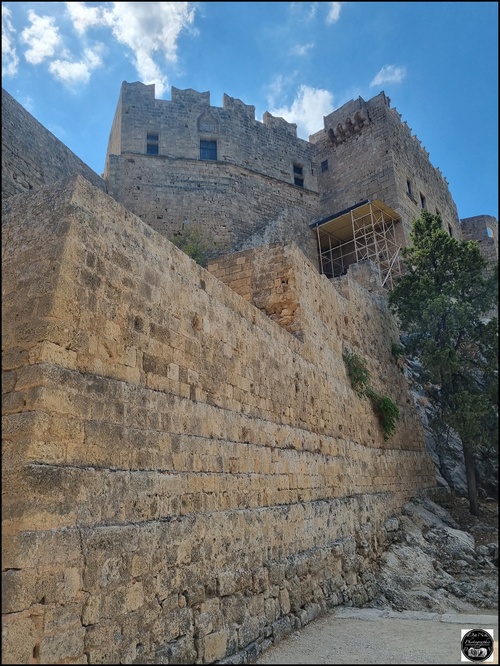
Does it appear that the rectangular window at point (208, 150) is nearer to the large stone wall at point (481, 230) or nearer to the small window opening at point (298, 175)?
the small window opening at point (298, 175)

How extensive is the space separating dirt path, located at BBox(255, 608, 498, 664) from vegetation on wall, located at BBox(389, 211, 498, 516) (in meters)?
5.67

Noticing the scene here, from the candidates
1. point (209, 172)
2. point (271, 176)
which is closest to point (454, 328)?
point (209, 172)

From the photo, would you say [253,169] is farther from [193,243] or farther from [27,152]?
[27,152]

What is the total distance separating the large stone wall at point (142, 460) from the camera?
3.11m

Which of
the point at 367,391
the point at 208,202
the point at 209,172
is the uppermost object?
the point at 209,172

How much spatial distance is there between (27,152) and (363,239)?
17355mm

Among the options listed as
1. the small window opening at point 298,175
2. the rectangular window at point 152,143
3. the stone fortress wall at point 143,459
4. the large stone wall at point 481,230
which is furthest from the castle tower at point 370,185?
the stone fortress wall at point 143,459

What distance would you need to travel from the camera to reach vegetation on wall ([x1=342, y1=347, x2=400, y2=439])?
404 inches

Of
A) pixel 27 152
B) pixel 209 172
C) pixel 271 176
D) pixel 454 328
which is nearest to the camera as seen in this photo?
pixel 454 328

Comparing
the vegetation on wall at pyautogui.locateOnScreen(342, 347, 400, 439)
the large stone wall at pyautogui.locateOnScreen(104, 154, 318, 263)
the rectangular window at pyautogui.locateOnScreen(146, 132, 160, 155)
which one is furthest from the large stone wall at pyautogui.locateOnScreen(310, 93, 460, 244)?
the vegetation on wall at pyautogui.locateOnScreen(342, 347, 400, 439)

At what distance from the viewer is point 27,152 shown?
16.0m

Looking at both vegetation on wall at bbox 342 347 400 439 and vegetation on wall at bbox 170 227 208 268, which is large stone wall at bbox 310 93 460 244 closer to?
vegetation on wall at bbox 170 227 208 268

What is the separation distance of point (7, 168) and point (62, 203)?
12.7 metres

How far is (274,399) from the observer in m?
6.63
